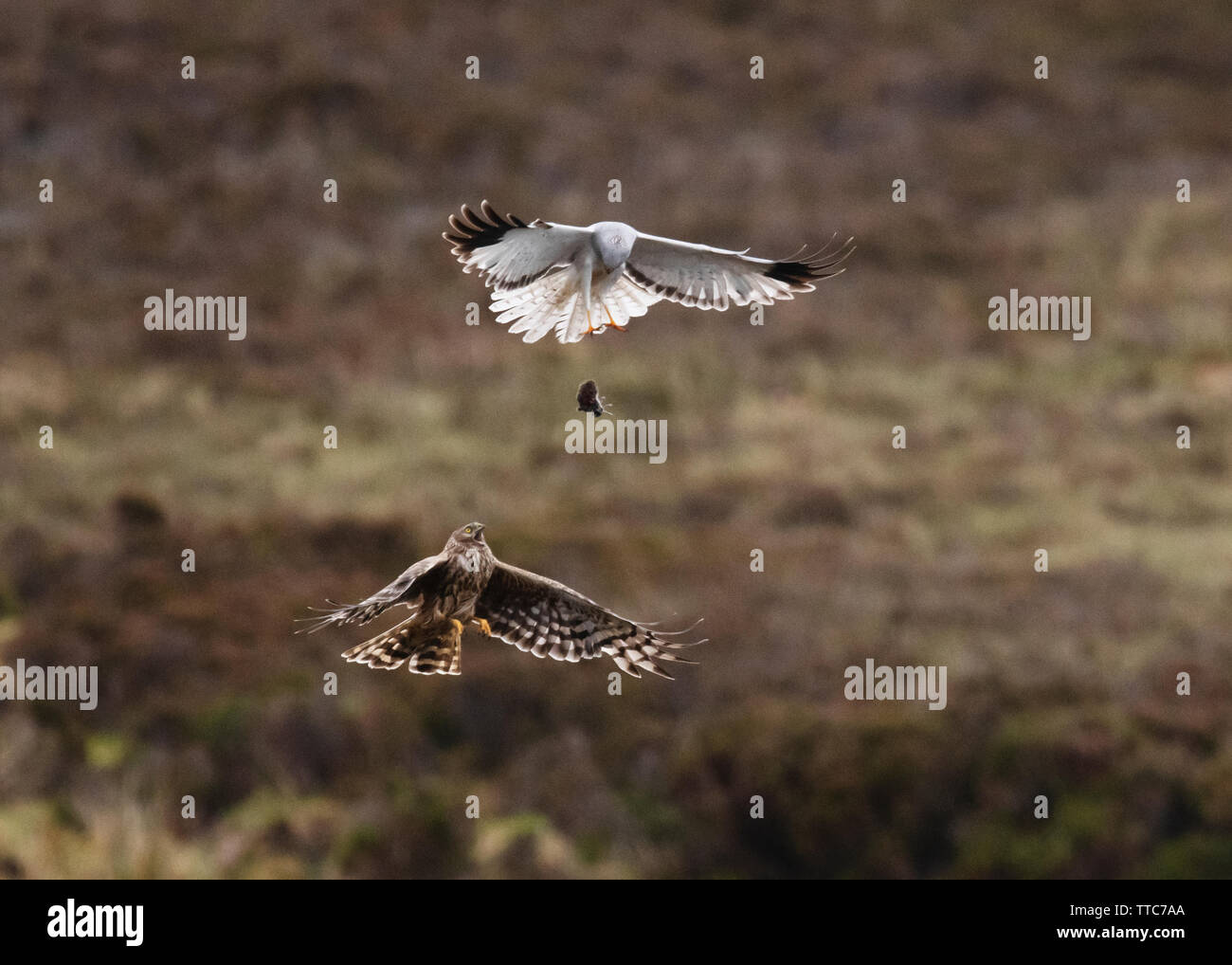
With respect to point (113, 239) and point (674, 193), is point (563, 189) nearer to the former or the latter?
point (674, 193)

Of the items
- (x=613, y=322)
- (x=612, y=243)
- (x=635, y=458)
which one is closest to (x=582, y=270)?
(x=612, y=243)

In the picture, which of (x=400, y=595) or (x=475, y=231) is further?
(x=475, y=231)

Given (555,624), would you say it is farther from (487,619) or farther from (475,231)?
(475,231)

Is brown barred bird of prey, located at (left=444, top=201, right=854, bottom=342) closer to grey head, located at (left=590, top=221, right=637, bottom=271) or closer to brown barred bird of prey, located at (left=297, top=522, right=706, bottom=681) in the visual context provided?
grey head, located at (left=590, top=221, right=637, bottom=271)

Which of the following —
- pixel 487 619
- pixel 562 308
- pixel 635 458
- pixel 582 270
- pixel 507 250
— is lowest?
pixel 487 619

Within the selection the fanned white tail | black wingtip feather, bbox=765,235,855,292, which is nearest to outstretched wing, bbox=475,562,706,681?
the fanned white tail
